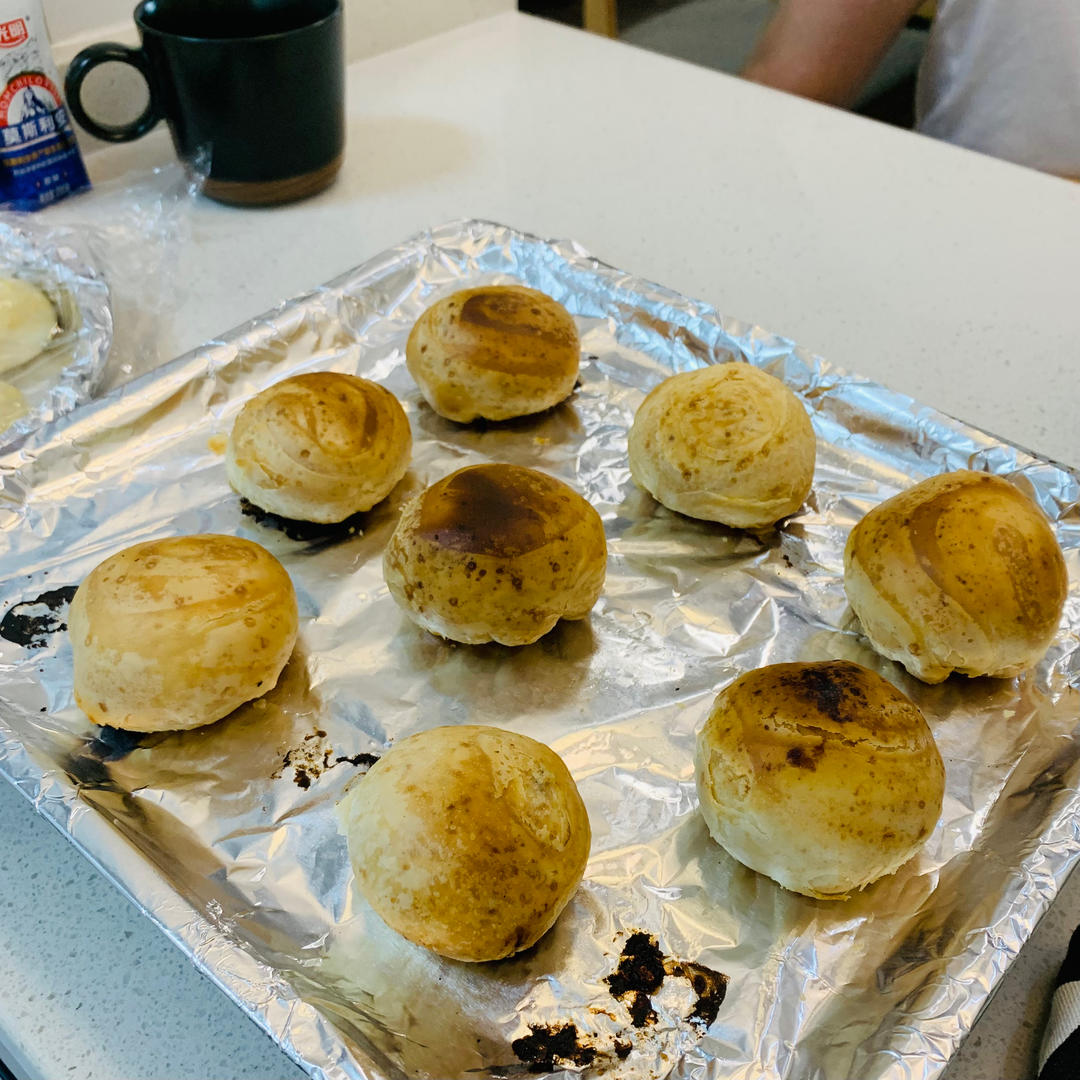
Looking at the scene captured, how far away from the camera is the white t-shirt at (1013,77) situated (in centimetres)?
228

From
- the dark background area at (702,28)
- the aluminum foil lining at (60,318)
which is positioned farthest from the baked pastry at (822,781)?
the dark background area at (702,28)

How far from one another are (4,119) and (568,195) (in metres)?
1.08

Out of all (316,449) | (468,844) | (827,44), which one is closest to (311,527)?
(316,449)

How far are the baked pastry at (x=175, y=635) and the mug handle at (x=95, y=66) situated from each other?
0.94 m

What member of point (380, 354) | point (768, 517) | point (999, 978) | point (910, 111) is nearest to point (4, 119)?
point (380, 354)

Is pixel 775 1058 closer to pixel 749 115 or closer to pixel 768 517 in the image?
pixel 768 517

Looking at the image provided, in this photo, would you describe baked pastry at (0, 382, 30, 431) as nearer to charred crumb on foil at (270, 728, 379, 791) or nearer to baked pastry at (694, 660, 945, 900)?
charred crumb on foil at (270, 728, 379, 791)

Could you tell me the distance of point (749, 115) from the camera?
2328 mm

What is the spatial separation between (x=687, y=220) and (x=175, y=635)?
141 cm

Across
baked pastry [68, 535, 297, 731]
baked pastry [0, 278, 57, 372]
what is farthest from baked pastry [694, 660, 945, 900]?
baked pastry [0, 278, 57, 372]

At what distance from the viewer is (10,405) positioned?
4.78 ft

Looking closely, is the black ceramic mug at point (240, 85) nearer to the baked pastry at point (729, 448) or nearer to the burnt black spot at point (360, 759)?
the baked pastry at point (729, 448)

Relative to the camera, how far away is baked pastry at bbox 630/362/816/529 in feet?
4.30

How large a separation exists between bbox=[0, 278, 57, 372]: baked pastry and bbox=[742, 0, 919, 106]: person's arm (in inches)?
78.9
